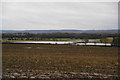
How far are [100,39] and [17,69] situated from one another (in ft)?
79.8

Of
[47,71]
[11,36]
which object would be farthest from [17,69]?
[11,36]

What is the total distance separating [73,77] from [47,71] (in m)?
1.66

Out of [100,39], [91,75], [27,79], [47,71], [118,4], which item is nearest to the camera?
[27,79]

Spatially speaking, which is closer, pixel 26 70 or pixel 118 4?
pixel 26 70

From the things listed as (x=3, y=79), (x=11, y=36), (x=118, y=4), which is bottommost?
(x=3, y=79)

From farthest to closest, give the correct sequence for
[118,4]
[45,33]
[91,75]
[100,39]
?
[45,33]
[100,39]
[118,4]
[91,75]

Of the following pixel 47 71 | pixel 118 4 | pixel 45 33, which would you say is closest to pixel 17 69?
pixel 47 71

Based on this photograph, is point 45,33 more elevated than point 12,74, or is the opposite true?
point 45,33

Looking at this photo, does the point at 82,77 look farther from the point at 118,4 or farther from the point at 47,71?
the point at 118,4

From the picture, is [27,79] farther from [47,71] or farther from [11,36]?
[11,36]

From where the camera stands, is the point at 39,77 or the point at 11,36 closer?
the point at 39,77

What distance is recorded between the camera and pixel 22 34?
3316cm

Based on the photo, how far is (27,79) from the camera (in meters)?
7.54

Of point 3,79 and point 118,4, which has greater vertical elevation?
point 118,4
